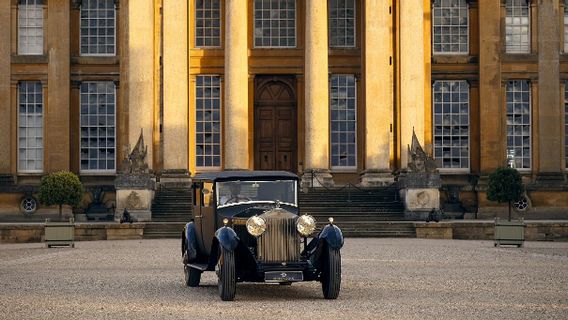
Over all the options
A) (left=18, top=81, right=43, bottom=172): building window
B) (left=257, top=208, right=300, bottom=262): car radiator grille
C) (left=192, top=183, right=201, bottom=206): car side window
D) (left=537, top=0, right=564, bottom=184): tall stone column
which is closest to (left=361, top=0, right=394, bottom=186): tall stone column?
(left=537, top=0, right=564, bottom=184): tall stone column

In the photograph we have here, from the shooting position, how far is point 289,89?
4866cm

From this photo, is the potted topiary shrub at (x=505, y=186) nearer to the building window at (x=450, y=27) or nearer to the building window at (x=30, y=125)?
the building window at (x=450, y=27)

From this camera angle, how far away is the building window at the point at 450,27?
49000 millimetres

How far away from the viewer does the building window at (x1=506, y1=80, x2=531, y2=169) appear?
49.0 metres

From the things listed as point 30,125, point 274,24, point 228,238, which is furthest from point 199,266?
point 30,125

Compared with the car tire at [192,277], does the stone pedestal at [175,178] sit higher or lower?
higher

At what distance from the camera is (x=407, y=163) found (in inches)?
1758

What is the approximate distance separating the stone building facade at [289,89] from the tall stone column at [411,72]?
1.31 ft

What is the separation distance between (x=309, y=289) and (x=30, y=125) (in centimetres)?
3123

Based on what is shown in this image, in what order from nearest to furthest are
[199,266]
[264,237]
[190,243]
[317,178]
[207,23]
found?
[264,237] < [199,266] < [190,243] < [317,178] < [207,23]

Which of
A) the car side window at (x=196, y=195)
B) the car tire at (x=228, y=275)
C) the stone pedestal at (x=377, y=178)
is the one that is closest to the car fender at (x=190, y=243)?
the car side window at (x=196, y=195)

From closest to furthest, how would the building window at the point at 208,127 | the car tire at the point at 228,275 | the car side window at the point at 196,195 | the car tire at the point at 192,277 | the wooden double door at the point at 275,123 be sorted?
the car tire at the point at 228,275, the car tire at the point at 192,277, the car side window at the point at 196,195, the building window at the point at 208,127, the wooden double door at the point at 275,123

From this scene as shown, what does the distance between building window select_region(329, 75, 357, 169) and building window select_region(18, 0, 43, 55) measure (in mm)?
11860

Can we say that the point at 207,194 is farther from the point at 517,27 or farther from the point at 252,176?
the point at 517,27
